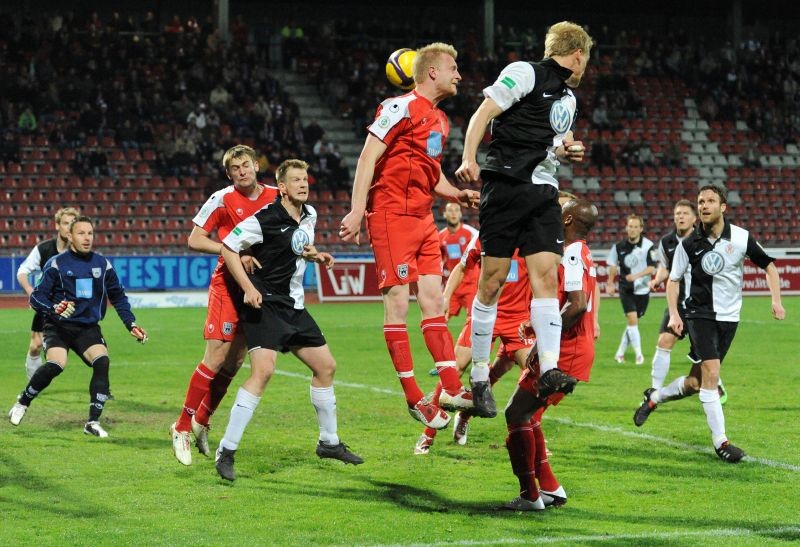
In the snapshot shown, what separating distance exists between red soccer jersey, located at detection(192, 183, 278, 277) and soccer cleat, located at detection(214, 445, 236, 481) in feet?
5.55

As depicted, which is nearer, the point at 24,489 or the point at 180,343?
the point at 24,489

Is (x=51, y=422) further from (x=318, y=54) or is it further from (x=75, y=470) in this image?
(x=318, y=54)

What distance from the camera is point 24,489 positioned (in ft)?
26.1

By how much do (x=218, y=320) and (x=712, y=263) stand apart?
403cm

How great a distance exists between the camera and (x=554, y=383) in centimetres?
662

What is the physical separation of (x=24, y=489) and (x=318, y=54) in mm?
32119

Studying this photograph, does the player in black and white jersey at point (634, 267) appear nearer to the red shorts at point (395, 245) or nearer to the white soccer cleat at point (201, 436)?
the white soccer cleat at point (201, 436)

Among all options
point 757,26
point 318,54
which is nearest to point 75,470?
point 318,54

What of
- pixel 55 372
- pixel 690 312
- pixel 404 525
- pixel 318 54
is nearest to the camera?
pixel 404 525

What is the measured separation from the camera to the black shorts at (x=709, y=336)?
9445 millimetres

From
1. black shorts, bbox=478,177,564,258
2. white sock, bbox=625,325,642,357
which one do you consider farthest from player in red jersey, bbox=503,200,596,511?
white sock, bbox=625,325,642,357

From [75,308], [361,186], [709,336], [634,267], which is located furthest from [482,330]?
[634,267]

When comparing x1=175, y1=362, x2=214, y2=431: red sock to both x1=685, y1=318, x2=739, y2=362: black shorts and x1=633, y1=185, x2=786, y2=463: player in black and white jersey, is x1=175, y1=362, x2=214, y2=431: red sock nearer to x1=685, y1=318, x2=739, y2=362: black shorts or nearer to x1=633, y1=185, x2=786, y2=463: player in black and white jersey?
x1=633, y1=185, x2=786, y2=463: player in black and white jersey

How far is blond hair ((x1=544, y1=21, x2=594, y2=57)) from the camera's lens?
22.7 ft
